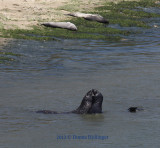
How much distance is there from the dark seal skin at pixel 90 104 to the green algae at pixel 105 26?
9.35m

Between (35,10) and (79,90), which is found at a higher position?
(35,10)

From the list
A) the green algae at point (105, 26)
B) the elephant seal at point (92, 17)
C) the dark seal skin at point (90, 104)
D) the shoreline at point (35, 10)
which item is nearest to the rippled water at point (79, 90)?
the dark seal skin at point (90, 104)

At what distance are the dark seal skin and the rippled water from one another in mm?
192

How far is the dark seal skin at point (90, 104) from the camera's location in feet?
36.0

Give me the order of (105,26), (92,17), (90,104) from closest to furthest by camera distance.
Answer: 1. (90,104)
2. (105,26)
3. (92,17)

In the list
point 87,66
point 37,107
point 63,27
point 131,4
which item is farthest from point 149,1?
point 37,107

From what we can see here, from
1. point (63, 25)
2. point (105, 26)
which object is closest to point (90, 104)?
point (63, 25)

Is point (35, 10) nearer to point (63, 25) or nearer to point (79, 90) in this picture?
point (63, 25)

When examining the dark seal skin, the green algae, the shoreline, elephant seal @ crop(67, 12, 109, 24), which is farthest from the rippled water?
elephant seal @ crop(67, 12, 109, 24)

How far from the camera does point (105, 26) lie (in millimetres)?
23812

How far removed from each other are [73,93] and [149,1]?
63.8ft

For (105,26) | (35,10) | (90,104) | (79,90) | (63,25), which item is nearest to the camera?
(90,104)

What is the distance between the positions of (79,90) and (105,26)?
1083cm

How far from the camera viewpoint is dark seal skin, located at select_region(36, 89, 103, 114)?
10961mm
